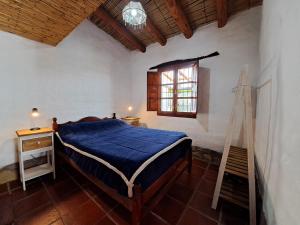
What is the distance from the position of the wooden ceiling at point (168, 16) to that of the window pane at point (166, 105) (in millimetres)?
1485

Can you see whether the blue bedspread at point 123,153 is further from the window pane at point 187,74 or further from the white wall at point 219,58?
the window pane at point 187,74

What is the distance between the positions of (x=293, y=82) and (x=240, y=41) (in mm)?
2266

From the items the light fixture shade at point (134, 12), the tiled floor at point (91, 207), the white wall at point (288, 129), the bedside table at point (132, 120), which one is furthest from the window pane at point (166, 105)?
the white wall at point (288, 129)

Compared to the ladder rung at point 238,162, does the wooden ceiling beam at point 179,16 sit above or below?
above

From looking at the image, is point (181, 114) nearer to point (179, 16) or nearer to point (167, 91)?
point (167, 91)

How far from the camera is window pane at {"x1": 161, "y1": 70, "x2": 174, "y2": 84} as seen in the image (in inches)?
134

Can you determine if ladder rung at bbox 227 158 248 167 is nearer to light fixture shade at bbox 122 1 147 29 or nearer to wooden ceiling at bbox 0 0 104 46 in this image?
light fixture shade at bbox 122 1 147 29

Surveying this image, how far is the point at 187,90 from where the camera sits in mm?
3180

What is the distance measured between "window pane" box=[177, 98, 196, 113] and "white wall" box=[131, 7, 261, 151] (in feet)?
0.80

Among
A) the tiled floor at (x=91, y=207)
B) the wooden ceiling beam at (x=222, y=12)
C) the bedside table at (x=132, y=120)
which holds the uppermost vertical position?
the wooden ceiling beam at (x=222, y=12)

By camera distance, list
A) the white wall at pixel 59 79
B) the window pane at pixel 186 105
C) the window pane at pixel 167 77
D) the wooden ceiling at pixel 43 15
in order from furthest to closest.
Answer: the window pane at pixel 167 77, the window pane at pixel 186 105, the white wall at pixel 59 79, the wooden ceiling at pixel 43 15

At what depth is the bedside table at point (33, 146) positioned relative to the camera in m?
1.98

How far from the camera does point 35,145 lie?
2111 mm

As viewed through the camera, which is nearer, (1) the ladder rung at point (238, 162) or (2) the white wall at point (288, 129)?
(2) the white wall at point (288, 129)
